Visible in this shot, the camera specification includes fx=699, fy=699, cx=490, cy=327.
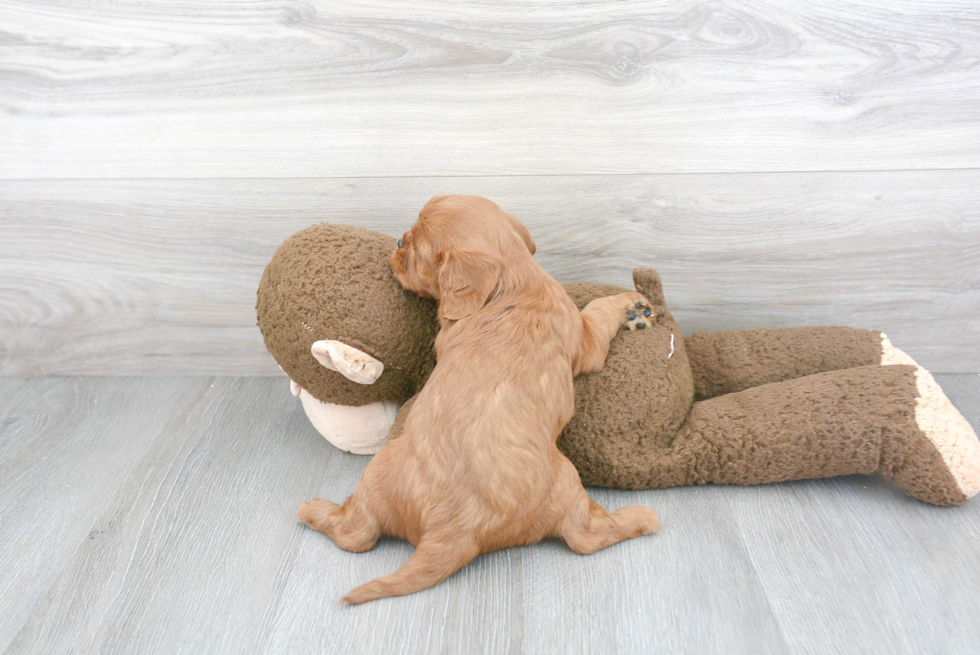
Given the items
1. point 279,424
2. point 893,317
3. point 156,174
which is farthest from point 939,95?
point 156,174

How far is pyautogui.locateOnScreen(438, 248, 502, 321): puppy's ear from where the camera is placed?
1.22m

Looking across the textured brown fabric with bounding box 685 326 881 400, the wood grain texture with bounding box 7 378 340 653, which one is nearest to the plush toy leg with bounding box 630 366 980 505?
the textured brown fabric with bounding box 685 326 881 400

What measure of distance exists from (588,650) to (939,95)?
56.0 inches

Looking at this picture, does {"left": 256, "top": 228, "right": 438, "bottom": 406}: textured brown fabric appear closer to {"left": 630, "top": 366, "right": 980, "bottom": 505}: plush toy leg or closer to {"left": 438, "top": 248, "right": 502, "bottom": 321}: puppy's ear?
{"left": 438, "top": 248, "right": 502, "bottom": 321}: puppy's ear

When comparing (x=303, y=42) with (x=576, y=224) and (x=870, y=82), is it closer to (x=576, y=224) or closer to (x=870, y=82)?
(x=576, y=224)

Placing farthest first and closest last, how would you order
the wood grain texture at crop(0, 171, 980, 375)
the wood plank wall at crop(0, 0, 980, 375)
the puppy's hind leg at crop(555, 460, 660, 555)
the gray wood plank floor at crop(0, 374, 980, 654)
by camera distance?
the wood grain texture at crop(0, 171, 980, 375) < the wood plank wall at crop(0, 0, 980, 375) < the puppy's hind leg at crop(555, 460, 660, 555) < the gray wood plank floor at crop(0, 374, 980, 654)

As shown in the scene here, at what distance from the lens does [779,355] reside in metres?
1.56

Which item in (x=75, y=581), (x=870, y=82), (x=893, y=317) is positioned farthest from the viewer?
(x=893, y=317)

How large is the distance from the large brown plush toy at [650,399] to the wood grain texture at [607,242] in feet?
1.05

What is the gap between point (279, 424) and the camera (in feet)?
5.62

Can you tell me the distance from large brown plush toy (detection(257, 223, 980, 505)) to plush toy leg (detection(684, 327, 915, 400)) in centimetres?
10

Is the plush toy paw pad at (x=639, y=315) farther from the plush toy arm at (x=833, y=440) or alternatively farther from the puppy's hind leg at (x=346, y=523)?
the puppy's hind leg at (x=346, y=523)

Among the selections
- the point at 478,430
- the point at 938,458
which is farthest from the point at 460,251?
the point at 938,458

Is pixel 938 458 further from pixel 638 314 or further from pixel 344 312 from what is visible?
pixel 344 312
